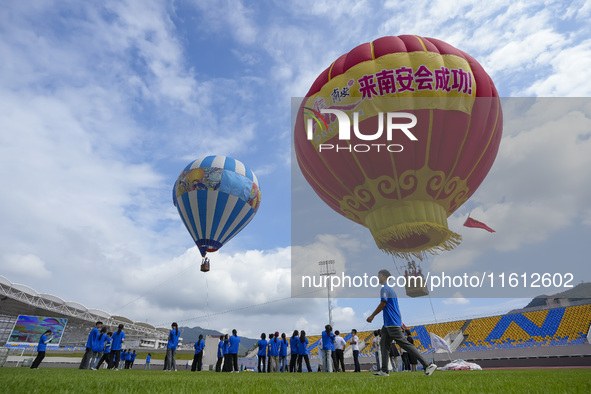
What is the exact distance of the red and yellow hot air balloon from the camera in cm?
1173

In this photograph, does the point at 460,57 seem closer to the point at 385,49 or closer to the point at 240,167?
the point at 385,49

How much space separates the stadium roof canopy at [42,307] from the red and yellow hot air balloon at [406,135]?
46.4 m

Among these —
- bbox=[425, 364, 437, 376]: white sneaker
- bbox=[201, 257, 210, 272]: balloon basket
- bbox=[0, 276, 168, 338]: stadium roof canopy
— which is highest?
bbox=[0, 276, 168, 338]: stadium roof canopy

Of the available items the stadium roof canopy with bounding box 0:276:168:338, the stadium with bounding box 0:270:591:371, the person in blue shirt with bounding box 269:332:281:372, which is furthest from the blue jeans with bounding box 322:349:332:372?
the stadium roof canopy with bounding box 0:276:168:338

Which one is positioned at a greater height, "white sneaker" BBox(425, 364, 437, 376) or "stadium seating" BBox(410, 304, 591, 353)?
"stadium seating" BBox(410, 304, 591, 353)

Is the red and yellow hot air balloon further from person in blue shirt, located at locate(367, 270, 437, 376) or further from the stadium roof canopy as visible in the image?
the stadium roof canopy

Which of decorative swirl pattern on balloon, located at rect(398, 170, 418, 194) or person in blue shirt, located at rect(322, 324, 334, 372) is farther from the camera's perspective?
decorative swirl pattern on balloon, located at rect(398, 170, 418, 194)

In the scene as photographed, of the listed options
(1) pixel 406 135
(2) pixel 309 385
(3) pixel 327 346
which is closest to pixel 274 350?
(3) pixel 327 346

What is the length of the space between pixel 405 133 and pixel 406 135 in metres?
0.08

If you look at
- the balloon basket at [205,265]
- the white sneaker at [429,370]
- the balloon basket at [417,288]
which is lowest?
the white sneaker at [429,370]

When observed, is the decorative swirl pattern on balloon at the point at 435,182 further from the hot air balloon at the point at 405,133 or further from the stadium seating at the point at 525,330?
the stadium seating at the point at 525,330

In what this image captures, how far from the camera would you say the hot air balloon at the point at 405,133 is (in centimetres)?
1173

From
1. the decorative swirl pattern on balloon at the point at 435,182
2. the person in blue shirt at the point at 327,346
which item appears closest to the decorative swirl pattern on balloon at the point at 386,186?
the decorative swirl pattern on balloon at the point at 435,182

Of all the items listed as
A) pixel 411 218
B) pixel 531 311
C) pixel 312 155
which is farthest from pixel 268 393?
pixel 531 311
